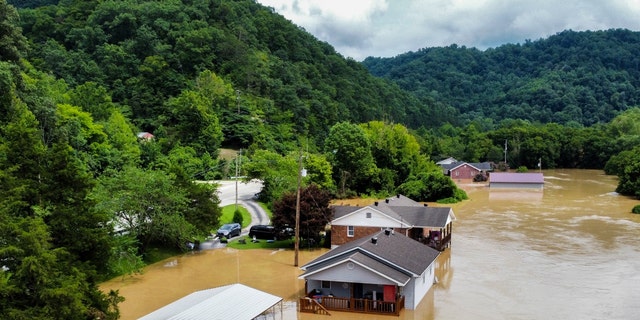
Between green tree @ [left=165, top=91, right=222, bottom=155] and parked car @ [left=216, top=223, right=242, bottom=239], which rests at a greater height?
green tree @ [left=165, top=91, right=222, bottom=155]

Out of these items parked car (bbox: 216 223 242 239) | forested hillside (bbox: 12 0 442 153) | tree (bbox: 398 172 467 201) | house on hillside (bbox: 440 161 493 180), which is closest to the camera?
parked car (bbox: 216 223 242 239)

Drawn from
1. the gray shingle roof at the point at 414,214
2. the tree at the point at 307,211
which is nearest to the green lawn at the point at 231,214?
the tree at the point at 307,211

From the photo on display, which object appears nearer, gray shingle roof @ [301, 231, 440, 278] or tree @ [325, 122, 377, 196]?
gray shingle roof @ [301, 231, 440, 278]

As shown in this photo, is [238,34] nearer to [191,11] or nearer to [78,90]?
[191,11]

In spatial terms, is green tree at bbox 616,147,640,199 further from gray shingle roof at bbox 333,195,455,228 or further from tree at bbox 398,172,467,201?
gray shingle roof at bbox 333,195,455,228

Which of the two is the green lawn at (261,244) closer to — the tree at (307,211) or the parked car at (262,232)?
the parked car at (262,232)

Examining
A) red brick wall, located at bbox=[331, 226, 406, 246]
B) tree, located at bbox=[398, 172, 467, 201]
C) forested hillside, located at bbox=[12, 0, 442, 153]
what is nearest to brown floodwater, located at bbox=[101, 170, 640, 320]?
red brick wall, located at bbox=[331, 226, 406, 246]
